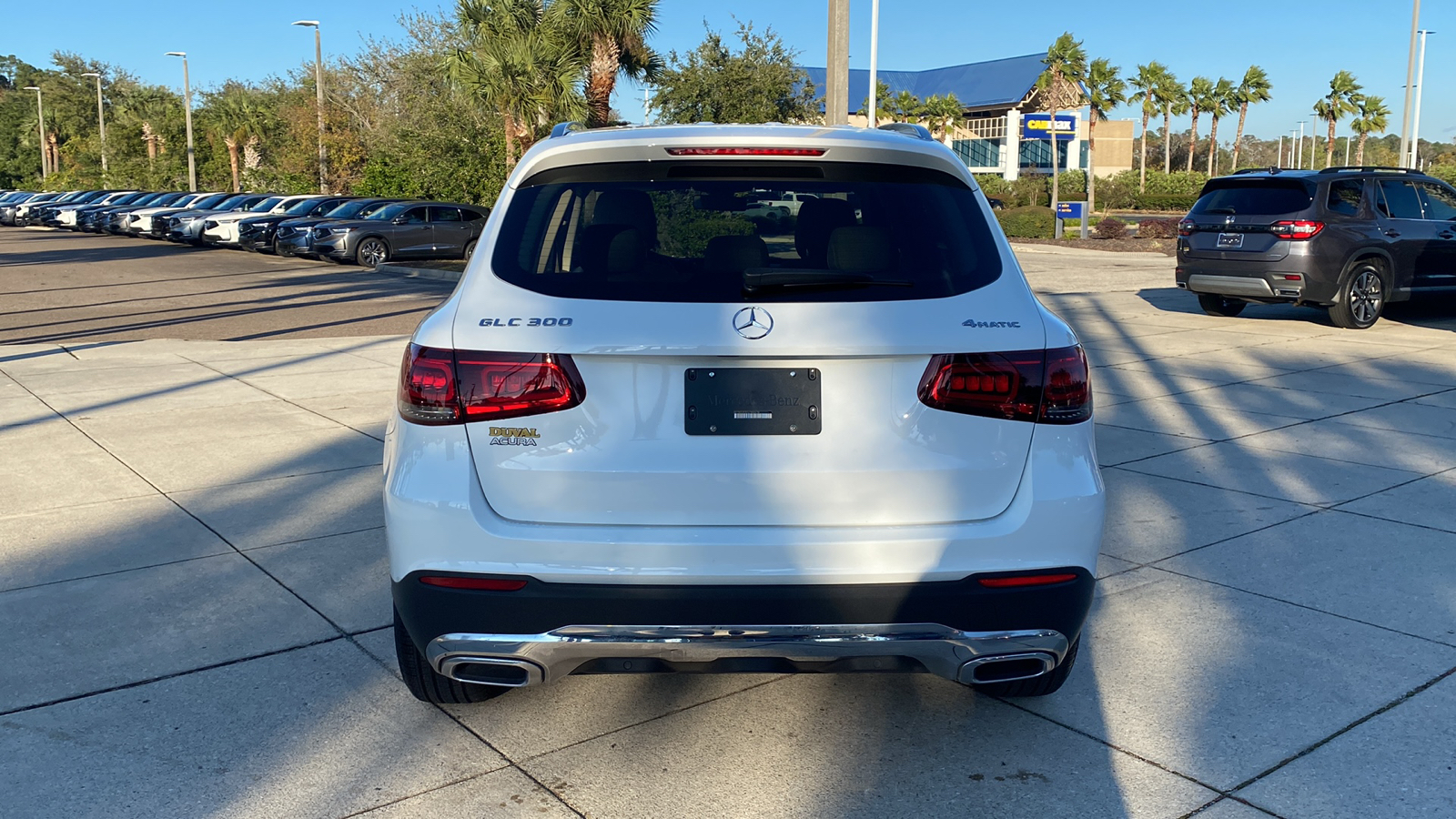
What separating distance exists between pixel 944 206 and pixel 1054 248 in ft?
100

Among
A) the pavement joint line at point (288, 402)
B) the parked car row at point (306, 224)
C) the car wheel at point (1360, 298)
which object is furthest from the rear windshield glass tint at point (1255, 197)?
the pavement joint line at point (288, 402)

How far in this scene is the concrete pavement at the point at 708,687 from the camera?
3404 millimetres

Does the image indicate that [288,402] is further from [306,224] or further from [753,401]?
[306,224]

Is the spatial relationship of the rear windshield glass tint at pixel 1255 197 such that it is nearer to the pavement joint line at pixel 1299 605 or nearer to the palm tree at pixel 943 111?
the pavement joint line at pixel 1299 605

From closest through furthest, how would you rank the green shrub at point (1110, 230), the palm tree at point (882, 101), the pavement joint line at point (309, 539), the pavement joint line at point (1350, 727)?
the pavement joint line at point (1350, 727), the pavement joint line at point (309, 539), the green shrub at point (1110, 230), the palm tree at point (882, 101)

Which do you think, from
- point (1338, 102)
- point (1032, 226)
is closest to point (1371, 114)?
point (1338, 102)

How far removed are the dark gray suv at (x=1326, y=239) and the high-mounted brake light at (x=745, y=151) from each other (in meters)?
11.7

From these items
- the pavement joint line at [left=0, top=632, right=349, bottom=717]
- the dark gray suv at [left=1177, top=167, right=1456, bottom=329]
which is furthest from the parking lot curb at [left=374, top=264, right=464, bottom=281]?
the pavement joint line at [left=0, top=632, right=349, bottom=717]

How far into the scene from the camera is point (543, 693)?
409cm

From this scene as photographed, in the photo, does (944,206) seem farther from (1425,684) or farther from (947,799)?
(1425,684)

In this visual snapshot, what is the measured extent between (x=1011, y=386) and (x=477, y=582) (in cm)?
144

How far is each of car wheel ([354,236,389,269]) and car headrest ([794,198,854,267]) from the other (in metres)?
22.9

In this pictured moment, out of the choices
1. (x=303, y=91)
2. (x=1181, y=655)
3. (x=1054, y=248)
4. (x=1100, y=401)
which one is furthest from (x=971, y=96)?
(x=1181, y=655)

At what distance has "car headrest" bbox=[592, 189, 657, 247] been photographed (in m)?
3.54
